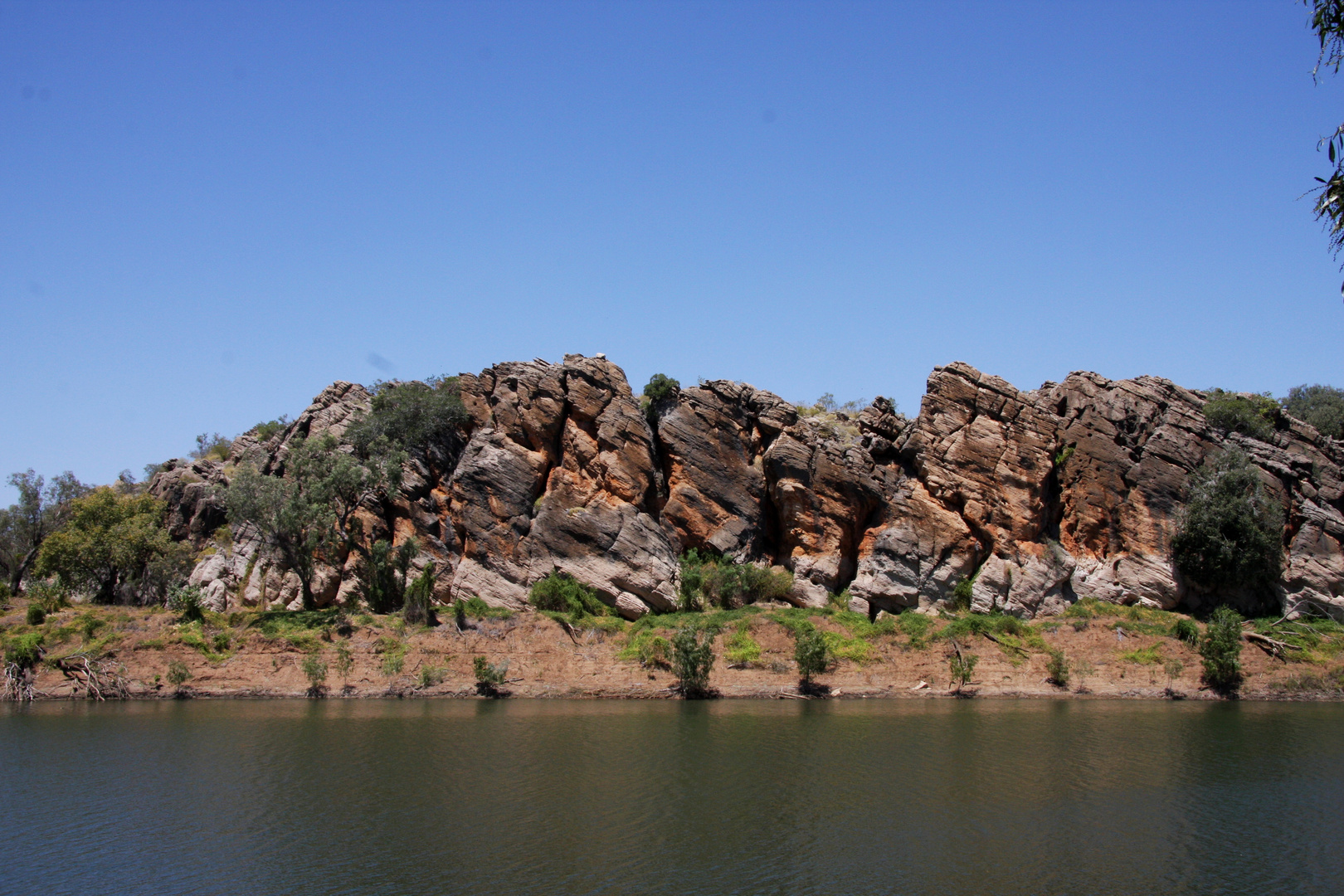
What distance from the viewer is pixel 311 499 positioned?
53.0 m

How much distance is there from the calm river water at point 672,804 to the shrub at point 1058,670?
6191 millimetres

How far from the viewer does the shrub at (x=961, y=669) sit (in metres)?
46.5

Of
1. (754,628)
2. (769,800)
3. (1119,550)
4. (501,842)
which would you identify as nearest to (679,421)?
(754,628)

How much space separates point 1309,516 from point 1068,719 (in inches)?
994

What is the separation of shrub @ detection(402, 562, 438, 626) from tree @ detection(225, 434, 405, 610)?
6.62m

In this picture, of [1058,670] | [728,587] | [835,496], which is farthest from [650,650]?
[1058,670]

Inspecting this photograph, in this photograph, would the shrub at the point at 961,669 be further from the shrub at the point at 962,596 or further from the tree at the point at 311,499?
the tree at the point at 311,499

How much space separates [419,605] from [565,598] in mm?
8133

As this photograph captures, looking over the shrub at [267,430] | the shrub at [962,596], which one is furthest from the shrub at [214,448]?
the shrub at [962,596]

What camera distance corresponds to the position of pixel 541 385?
58781 millimetres

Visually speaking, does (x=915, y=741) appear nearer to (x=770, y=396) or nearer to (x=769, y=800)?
(x=769, y=800)

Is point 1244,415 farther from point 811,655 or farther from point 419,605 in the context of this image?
point 419,605

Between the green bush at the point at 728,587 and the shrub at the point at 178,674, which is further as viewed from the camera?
the green bush at the point at 728,587

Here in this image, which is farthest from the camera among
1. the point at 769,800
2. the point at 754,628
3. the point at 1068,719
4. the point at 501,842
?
the point at 754,628
